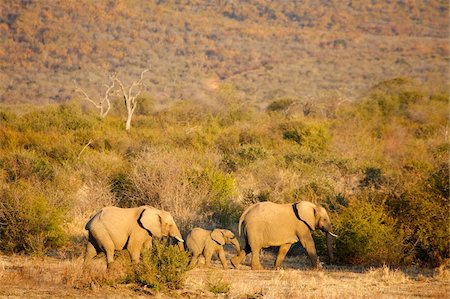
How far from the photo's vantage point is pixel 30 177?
18797 millimetres

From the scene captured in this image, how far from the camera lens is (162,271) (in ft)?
35.1

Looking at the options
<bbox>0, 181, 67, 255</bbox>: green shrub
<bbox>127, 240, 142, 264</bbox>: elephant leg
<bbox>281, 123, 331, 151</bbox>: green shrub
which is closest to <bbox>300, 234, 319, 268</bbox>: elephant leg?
<bbox>127, 240, 142, 264</bbox>: elephant leg

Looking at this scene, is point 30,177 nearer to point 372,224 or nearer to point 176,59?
point 372,224

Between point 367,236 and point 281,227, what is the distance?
1485mm

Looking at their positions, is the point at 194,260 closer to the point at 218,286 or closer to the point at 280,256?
the point at 280,256

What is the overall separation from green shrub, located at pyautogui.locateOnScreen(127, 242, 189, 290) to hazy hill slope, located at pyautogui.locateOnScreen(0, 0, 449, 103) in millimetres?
59773

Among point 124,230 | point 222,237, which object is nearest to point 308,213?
point 222,237

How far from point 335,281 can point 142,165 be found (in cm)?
754

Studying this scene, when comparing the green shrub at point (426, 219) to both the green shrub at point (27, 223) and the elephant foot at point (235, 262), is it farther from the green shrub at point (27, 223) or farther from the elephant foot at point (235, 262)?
the green shrub at point (27, 223)

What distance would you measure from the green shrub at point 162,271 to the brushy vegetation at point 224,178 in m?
3.56

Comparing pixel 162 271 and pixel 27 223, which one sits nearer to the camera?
pixel 162 271

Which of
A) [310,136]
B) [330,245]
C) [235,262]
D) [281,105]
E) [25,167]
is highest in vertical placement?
[330,245]

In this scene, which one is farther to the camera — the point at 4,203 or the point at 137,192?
the point at 137,192

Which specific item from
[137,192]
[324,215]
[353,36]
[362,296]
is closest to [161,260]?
[362,296]
